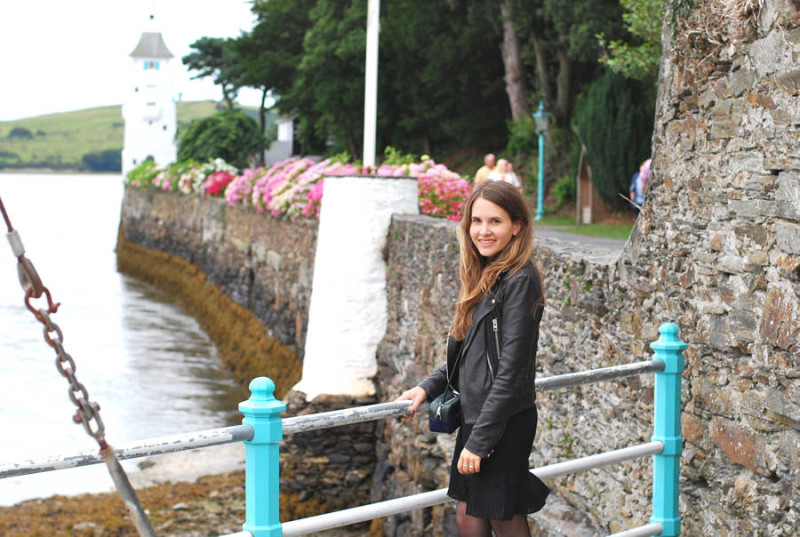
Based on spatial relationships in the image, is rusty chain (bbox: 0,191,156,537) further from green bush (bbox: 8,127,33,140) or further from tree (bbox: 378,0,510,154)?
green bush (bbox: 8,127,33,140)

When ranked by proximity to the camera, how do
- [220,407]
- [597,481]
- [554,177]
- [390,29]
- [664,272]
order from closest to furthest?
[664,272]
[597,481]
[220,407]
[554,177]
[390,29]

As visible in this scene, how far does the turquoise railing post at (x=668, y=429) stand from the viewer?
3.95m

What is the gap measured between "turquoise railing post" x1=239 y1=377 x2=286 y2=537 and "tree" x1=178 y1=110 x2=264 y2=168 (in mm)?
27780

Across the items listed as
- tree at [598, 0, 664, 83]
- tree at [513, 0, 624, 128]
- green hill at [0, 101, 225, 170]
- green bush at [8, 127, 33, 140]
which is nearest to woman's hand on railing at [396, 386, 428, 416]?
tree at [598, 0, 664, 83]

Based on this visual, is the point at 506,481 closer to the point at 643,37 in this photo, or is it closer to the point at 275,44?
the point at 643,37

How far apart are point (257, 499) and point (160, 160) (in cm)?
4929

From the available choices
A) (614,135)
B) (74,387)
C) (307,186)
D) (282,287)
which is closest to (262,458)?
(74,387)

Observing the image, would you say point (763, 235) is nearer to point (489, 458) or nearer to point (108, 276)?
point (489, 458)

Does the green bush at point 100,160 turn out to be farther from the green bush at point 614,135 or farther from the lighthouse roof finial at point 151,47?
the green bush at point 614,135

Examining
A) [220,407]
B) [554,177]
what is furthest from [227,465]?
[554,177]

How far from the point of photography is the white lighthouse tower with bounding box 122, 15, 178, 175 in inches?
1970

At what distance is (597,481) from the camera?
531 cm

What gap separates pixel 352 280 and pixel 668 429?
582 cm

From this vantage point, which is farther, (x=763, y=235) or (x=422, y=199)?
(x=422, y=199)
